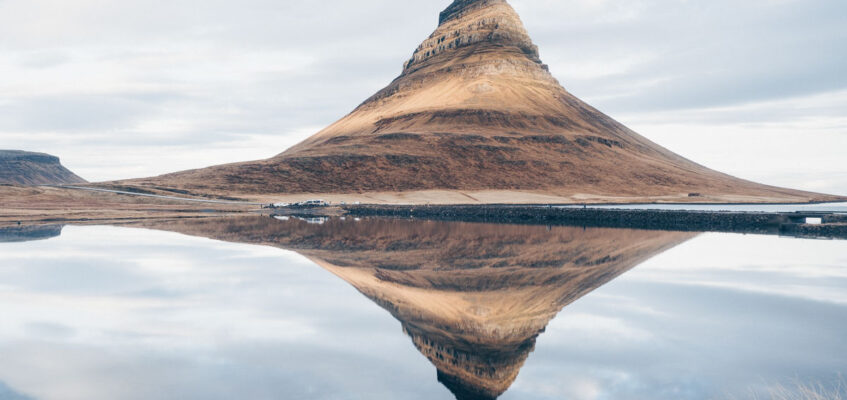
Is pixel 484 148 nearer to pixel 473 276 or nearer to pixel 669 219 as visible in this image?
pixel 669 219

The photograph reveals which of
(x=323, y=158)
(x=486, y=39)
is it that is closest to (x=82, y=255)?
(x=323, y=158)

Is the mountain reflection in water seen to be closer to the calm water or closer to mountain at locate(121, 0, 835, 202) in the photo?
the calm water

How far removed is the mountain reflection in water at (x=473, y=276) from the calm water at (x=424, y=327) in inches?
3.3

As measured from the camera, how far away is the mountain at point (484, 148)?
125 metres

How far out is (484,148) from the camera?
142m

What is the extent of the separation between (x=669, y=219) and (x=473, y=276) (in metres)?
37.1

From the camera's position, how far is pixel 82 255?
26812 millimetres

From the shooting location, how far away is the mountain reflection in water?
11.3 metres

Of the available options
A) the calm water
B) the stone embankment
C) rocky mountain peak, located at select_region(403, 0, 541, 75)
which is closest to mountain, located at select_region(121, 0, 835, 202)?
rocky mountain peak, located at select_region(403, 0, 541, 75)

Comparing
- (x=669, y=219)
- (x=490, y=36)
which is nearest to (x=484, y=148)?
(x=490, y=36)

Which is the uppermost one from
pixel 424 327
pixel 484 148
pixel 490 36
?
pixel 490 36

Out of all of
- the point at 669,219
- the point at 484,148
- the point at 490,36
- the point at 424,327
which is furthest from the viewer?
the point at 490,36

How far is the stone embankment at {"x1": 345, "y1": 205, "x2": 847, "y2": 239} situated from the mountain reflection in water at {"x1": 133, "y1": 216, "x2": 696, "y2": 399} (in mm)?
8781

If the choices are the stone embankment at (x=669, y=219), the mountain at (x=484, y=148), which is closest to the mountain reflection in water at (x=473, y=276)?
the stone embankment at (x=669, y=219)
